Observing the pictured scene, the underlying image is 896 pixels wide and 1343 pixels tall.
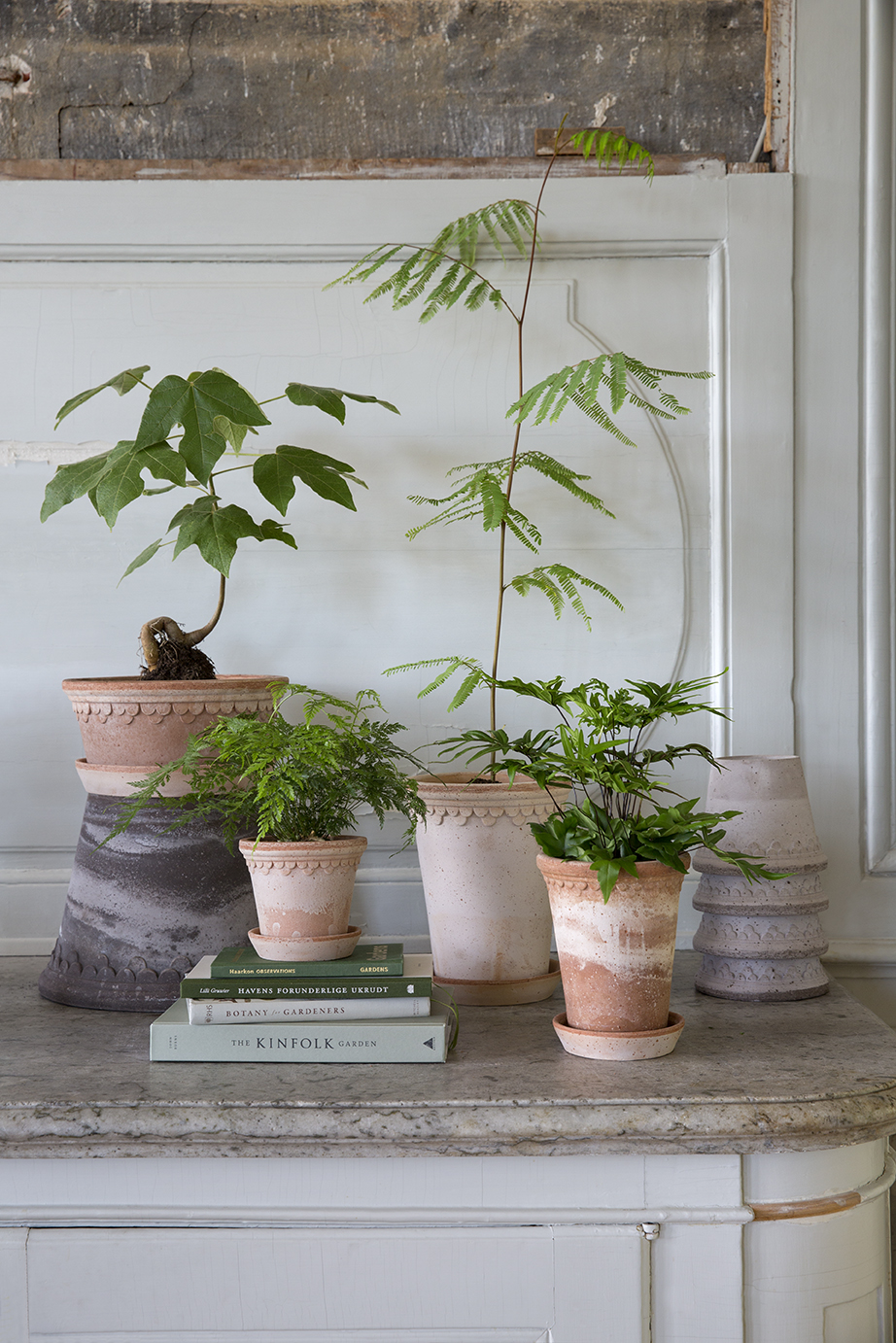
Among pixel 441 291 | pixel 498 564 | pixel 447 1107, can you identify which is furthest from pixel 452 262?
pixel 447 1107

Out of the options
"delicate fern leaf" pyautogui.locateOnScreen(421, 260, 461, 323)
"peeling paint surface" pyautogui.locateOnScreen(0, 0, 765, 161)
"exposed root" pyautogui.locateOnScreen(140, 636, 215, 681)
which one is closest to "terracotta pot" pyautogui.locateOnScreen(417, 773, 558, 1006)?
"exposed root" pyautogui.locateOnScreen(140, 636, 215, 681)

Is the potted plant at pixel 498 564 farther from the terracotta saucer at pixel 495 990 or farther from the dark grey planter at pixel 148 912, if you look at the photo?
the dark grey planter at pixel 148 912

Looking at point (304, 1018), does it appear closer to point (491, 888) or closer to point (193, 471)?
point (491, 888)

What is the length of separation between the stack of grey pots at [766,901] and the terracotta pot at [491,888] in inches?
8.0

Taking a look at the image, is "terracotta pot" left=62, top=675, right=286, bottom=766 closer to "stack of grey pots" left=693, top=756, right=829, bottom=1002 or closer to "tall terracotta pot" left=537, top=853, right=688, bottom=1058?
"tall terracotta pot" left=537, top=853, right=688, bottom=1058

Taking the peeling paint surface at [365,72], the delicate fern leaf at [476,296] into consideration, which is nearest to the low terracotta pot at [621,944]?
the delicate fern leaf at [476,296]

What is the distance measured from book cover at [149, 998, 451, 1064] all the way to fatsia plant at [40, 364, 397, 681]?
0.45m

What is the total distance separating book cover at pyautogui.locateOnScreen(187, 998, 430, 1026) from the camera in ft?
3.22

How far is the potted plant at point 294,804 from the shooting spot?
3.48 ft

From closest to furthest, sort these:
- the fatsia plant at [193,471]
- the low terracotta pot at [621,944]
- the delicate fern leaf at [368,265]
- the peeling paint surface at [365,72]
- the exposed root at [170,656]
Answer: the low terracotta pot at [621,944], the fatsia plant at [193,471], the exposed root at [170,656], the delicate fern leaf at [368,265], the peeling paint surface at [365,72]

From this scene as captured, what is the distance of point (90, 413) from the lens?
4.84 ft

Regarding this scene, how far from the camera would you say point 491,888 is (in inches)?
47.4

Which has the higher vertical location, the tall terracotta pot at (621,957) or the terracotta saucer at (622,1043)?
the tall terracotta pot at (621,957)

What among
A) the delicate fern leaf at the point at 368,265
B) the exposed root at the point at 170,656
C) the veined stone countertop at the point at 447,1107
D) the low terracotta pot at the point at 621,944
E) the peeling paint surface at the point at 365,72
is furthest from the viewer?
the peeling paint surface at the point at 365,72
